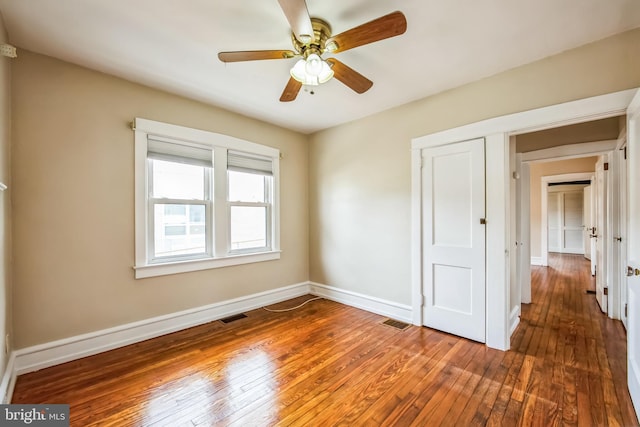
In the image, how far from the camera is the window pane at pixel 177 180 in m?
2.88

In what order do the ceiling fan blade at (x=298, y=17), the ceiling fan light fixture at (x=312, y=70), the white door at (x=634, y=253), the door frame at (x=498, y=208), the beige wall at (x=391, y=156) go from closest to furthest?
the ceiling fan blade at (x=298, y=17)
the white door at (x=634, y=253)
the ceiling fan light fixture at (x=312, y=70)
the beige wall at (x=391, y=156)
the door frame at (x=498, y=208)

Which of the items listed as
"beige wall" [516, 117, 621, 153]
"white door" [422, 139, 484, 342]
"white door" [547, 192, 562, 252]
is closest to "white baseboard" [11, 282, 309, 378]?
"white door" [422, 139, 484, 342]

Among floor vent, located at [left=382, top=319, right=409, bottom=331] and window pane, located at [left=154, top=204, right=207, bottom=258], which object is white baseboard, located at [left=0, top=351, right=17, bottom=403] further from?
floor vent, located at [left=382, top=319, right=409, bottom=331]

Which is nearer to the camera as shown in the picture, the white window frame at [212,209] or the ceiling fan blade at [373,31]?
the ceiling fan blade at [373,31]

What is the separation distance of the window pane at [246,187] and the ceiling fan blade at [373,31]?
2232mm

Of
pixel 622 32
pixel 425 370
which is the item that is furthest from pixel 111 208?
pixel 622 32

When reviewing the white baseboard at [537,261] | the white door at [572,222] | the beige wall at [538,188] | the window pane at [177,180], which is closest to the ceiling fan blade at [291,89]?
the window pane at [177,180]

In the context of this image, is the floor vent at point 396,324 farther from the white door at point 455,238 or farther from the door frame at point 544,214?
the door frame at point 544,214

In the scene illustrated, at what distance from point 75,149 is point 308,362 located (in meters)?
2.78

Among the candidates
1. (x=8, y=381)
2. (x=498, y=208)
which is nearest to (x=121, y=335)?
(x=8, y=381)

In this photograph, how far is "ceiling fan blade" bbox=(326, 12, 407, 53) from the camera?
145 cm

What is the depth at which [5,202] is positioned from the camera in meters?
1.95

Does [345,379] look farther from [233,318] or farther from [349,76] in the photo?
[349,76]

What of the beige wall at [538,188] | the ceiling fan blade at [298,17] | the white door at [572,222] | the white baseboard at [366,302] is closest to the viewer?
the ceiling fan blade at [298,17]
